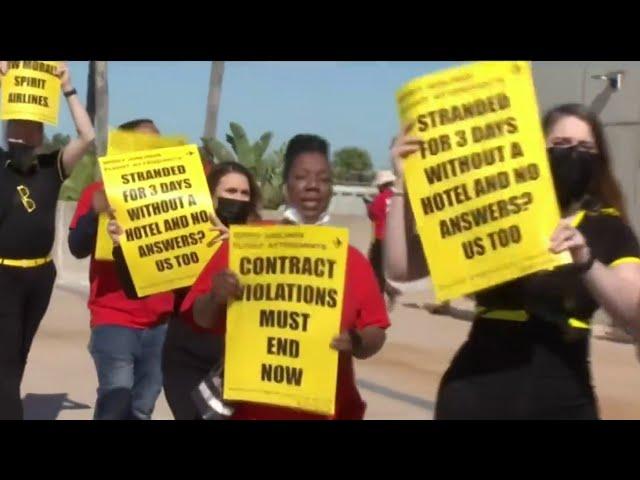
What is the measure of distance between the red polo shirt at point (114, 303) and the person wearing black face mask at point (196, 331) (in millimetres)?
617

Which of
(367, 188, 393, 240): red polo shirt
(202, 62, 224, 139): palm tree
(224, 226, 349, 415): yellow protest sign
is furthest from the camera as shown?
(202, 62, 224, 139): palm tree

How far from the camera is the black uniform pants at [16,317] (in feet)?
19.5

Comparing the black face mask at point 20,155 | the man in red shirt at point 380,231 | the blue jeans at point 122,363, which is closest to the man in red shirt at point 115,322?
the blue jeans at point 122,363

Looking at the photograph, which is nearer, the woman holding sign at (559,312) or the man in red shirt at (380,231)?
the woman holding sign at (559,312)

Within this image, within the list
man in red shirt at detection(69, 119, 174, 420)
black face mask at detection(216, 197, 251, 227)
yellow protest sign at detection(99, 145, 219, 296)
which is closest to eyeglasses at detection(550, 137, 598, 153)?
black face mask at detection(216, 197, 251, 227)

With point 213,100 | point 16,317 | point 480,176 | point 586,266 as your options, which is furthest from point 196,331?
point 213,100

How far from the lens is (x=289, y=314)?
12.4 ft

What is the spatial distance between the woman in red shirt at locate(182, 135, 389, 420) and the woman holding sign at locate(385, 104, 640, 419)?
1.32ft

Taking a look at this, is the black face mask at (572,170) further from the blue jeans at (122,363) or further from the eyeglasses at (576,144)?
the blue jeans at (122,363)

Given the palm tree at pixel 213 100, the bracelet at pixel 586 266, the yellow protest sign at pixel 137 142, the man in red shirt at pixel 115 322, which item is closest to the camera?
the bracelet at pixel 586 266

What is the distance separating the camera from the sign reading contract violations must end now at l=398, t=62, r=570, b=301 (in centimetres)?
337

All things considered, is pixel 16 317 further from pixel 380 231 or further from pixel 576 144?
pixel 380 231

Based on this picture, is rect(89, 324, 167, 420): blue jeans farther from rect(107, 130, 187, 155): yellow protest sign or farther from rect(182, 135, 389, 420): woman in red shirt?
rect(182, 135, 389, 420): woman in red shirt
